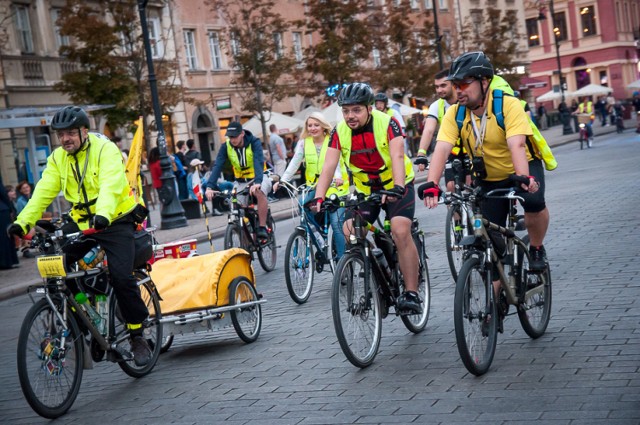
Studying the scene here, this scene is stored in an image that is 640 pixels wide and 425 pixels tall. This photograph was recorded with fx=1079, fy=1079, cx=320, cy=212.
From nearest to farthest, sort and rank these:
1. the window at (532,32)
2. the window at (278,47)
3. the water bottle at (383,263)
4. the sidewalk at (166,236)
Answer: the water bottle at (383,263) → the sidewalk at (166,236) → the window at (278,47) → the window at (532,32)

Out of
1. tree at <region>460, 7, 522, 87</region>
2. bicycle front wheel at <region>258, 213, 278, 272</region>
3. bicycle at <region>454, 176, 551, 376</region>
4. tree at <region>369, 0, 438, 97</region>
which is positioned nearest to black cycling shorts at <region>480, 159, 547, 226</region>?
bicycle at <region>454, 176, 551, 376</region>

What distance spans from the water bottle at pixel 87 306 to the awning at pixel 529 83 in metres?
59.9

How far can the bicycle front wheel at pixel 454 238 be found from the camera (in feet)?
34.3

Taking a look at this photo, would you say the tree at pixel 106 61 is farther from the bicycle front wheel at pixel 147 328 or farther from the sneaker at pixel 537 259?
the sneaker at pixel 537 259

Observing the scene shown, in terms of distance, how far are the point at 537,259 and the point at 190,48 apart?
37775mm

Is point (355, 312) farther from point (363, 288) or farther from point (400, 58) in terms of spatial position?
point (400, 58)

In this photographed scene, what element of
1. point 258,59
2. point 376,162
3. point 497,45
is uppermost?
point 497,45

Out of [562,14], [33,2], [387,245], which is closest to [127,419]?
[387,245]

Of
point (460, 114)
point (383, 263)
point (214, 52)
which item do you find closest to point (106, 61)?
point (214, 52)

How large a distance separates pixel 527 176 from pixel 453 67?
957 mm

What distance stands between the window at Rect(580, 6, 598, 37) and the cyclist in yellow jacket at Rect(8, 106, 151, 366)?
79.1 metres

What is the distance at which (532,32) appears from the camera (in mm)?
86312

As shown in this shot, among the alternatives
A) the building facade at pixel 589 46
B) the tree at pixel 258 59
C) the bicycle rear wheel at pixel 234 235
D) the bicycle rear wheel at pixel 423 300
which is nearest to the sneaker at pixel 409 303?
the bicycle rear wheel at pixel 423 300

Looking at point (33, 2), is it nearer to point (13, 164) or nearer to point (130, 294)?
point (13, 164)
